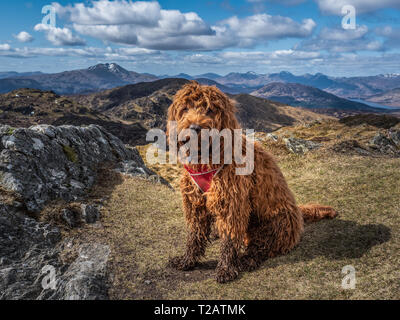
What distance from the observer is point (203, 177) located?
6645mm

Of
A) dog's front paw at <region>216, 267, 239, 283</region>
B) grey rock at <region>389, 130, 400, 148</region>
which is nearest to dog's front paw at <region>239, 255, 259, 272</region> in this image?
dog's front paw at <region>216, 267, 239, 283</region>

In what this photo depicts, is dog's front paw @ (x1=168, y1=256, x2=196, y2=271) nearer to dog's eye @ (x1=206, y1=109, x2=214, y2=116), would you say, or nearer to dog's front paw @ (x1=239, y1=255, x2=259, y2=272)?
dog's front paw @ (x1=239, y1=255, x2=259, y2=272)

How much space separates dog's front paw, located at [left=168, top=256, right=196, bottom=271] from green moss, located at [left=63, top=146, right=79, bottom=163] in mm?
7977

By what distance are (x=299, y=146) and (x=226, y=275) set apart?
1597cm

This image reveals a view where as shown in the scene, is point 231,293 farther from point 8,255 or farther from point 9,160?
point 9,160

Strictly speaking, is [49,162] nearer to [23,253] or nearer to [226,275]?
[23,253]

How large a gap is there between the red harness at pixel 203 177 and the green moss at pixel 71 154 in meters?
8.67

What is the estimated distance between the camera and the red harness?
655 centimetres

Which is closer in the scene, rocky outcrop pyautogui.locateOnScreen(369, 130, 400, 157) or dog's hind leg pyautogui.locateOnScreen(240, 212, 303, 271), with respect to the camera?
dog's hind leg pyautogui.locateOnScreen(240, 212, 303, 271)

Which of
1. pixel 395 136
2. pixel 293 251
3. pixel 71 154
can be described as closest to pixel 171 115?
pixel 293 251

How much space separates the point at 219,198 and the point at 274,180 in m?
1.70

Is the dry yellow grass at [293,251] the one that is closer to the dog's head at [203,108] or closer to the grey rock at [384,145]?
the dog's head at [203,108]

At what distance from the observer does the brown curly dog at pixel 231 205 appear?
6.07 metres
